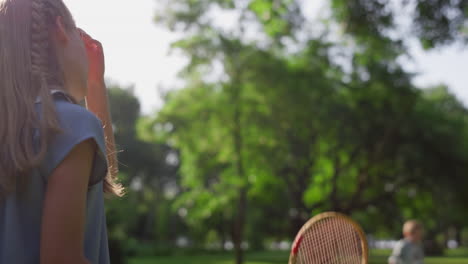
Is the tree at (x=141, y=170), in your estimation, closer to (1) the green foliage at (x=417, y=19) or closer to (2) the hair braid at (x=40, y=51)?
(1) the green foliage at (x=417, y=19)

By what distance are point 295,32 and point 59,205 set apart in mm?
24066

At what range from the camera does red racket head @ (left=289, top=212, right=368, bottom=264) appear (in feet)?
9.68

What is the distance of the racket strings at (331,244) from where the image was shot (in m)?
2.98

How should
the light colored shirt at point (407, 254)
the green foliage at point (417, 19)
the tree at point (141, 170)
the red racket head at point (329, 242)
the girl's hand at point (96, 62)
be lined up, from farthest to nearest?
the tree at point (141, 170) < the green foliage at point (417, 19) < the light colored shirt at point (407, 254) < the red racket head at point (329, 242) < the girl's hand at point (96, 62)

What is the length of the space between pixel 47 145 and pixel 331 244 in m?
2.08

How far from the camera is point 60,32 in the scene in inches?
61.3

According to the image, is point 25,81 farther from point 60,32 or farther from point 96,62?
point 96,62

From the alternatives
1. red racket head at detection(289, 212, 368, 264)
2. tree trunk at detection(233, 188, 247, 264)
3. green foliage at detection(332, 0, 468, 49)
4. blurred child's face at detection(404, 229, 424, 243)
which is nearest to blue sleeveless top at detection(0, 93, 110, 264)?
red racket head at detection(289, 212, 368, 264)

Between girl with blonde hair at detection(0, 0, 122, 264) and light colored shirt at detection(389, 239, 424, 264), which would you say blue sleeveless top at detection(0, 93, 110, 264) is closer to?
girl with blonde hair at detection(0, 0, 122, 264)

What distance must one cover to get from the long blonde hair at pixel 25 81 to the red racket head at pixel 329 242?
67.7 inches

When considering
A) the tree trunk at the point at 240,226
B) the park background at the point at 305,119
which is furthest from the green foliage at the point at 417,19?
the tree trunk at the point at 240,226

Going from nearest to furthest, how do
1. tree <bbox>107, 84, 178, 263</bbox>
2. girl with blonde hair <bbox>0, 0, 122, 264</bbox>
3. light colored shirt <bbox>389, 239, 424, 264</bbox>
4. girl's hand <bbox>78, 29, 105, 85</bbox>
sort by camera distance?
girl with blonde hair <bbox>0, 0, 122, 264</bbox> → girl's hand <bbox>78, 29, 105, 85</bbox> → light colored shirt <bbox>389, 239, 424, 264</bbox> → tree <bbox>107, 84, 178, 263</bbox>

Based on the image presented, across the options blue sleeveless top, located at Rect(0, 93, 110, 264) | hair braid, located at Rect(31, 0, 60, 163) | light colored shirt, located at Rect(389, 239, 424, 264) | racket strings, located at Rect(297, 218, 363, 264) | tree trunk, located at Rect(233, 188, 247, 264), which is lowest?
tree trunk, located at Rect(233, 188, 247, 264)

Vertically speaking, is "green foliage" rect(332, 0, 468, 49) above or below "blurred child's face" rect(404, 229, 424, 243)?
above
